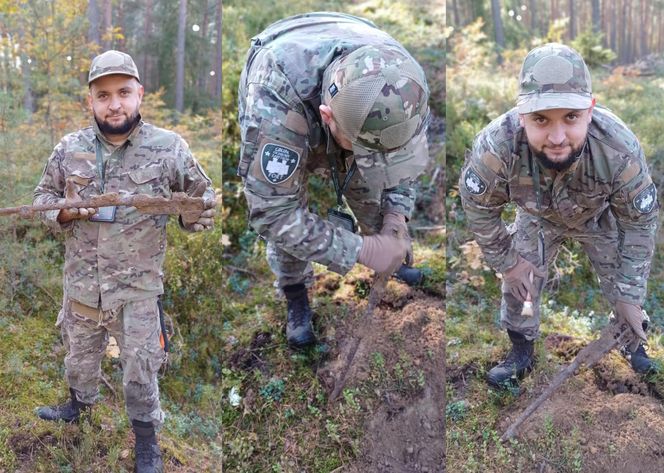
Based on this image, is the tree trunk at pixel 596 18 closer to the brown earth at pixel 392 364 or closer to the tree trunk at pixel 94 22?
the brown earth at pixel 392 364

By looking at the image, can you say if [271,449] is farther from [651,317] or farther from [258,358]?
[651,317]

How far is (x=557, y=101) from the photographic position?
254cm

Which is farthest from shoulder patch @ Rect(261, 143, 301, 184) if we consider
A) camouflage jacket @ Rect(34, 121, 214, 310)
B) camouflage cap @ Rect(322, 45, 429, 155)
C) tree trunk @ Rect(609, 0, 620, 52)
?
tree trunk @ Rect(609, 0, 620, 52)

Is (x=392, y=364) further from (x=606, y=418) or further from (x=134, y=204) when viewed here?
(x=134, y=204)

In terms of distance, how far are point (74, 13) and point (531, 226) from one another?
322 cm

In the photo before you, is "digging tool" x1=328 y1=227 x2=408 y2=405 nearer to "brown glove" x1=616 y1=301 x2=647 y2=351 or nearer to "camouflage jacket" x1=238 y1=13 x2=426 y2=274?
"camouflage jacket" x1=238 y1=13 x2=426 y2=274

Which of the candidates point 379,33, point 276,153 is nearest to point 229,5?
point 379,33

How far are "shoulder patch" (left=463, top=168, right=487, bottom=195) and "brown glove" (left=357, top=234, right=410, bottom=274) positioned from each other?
0.56 meters

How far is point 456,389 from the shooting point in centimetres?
351

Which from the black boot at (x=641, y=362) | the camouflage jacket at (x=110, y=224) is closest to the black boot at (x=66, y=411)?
the camouflage jacket at (x=110, y=224)

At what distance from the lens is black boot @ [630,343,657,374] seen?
138 inches

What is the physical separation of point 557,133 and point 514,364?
1.59 m

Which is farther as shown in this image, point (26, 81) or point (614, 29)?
point (614, 29)

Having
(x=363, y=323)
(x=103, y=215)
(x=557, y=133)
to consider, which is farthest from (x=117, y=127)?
(x=557, y=133)
